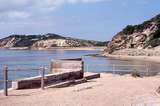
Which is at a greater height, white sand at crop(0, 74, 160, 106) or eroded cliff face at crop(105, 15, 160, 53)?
eroded cliff face at crop(105, 15, 160, 53)

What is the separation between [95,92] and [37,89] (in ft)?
8.58

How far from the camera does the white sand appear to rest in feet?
49.0

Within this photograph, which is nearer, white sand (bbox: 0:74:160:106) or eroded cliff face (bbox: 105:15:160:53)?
white sand (bbox: 0:74:160:106)

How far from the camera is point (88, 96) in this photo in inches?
650

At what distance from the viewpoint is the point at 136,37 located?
118000 mm

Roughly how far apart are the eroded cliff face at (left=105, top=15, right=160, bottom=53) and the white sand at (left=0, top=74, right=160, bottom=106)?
286 ft

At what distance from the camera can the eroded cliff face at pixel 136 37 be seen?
112 metres

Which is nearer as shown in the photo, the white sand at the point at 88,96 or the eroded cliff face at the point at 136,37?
the white sand at the point at 88,96

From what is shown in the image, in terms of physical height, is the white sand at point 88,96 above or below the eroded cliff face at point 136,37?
below

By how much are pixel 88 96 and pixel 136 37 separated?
10266 cm

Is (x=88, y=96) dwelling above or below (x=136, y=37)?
below

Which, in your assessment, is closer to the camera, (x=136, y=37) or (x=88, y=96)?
(x=88, y=96)

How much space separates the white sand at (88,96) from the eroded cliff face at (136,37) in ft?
286

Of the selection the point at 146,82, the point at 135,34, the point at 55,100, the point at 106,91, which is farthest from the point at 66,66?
the point at 135,34
